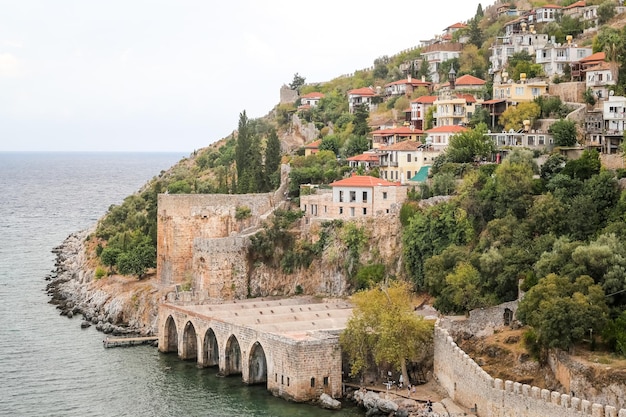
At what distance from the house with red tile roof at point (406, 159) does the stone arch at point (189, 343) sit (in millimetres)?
18568

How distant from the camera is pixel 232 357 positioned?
55812 millimetres

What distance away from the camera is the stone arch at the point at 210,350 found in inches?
2270

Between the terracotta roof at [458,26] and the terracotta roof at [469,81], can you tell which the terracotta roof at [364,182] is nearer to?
the terracotta roof at [469,81]

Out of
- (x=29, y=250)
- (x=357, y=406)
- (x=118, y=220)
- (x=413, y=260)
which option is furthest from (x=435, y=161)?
(x=29, y=250)

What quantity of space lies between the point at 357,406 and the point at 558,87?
35023 millimetres

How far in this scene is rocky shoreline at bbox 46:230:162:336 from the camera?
6812 centimetres

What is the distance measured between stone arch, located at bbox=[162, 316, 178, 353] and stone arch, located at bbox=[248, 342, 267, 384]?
29.8 ft

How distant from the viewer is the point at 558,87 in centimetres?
7550

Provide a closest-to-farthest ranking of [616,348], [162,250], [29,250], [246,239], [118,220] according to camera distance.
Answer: [616,348] → [246,239] → [162,250] → [118,220] → [29,250]

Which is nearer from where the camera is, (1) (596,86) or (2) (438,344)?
(2) (438,344)

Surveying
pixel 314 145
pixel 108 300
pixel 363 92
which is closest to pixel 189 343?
pixel 108 300

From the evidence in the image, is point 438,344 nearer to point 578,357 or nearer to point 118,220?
point 578,357

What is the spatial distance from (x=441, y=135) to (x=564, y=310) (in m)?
31.8

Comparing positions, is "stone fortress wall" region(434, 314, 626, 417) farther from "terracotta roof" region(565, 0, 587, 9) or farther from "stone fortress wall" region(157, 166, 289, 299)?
"terracotta roof" region(565, 0, 587, 9)
